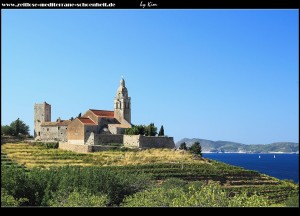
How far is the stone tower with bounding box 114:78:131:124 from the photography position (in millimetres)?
58031

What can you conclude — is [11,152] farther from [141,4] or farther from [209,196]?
[141,4]

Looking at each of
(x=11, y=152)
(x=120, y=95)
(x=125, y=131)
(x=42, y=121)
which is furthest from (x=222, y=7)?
(x=42, y=121)

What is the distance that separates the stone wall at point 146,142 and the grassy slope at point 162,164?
205 cm

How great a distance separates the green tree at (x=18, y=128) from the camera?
5928cm

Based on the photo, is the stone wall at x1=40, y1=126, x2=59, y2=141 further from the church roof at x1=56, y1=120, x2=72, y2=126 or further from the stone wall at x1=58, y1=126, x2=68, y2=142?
the church roof at x1=56, y1=120, x2=72, y2=126

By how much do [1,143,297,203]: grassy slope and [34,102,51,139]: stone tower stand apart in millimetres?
10218

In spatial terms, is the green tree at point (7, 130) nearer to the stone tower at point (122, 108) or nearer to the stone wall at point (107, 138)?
the stone wall at point (107, 138)

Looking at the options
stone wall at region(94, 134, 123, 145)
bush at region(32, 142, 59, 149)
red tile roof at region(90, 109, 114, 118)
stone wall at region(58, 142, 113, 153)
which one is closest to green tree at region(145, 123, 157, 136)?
stone wall at region(94, 134, 123, 145)

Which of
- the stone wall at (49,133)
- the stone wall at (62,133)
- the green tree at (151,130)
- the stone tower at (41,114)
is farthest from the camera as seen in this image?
the stone tower at (41,114)

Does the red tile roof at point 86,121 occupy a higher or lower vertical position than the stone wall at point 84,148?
higher

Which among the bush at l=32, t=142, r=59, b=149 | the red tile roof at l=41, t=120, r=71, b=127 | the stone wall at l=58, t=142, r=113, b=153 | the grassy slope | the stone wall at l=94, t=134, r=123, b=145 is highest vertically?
the red tile roof at l=41, t=120, r=71, b=127

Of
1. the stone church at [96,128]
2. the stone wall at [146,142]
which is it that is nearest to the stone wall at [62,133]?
the stone church at [96,128]

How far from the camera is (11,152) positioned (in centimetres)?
4834
